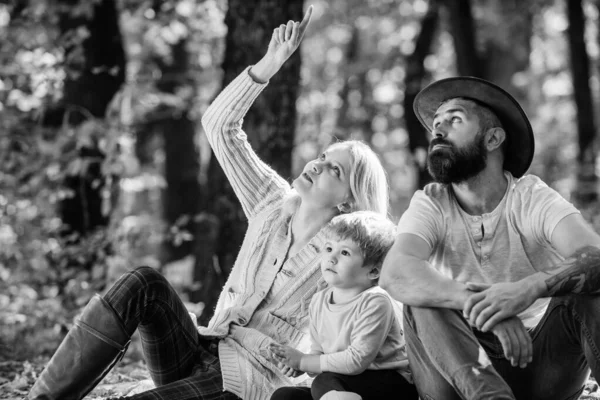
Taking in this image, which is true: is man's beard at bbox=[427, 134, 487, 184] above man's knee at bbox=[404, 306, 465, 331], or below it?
above

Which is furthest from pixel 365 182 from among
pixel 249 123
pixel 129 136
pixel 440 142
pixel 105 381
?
pixel 129 136

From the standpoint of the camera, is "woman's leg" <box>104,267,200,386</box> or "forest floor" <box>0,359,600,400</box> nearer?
"woman's leg" <box>104,267,200,386</box>

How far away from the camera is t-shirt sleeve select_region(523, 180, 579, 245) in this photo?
11.4ft

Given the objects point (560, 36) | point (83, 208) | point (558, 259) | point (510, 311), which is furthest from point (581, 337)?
point (560, 36)

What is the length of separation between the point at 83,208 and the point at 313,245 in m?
4.69

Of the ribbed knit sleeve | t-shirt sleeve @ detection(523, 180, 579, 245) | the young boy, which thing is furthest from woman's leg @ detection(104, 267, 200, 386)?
t-shirt sleeve @ detection(523, 180, 579, 245)

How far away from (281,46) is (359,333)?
5.40 feet

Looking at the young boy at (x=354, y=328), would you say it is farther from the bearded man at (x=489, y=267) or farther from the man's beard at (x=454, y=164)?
the man's beard at (x=454, y=164)

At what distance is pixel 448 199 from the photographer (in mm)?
3803

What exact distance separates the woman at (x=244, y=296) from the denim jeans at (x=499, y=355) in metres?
0.69

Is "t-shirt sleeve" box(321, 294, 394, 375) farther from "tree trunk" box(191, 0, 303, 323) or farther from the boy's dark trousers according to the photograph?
"tree trunk" box(191, 0, 303, 323)

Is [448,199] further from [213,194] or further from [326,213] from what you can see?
[213,194]

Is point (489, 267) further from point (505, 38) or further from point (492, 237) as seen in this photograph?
point (505, 38)

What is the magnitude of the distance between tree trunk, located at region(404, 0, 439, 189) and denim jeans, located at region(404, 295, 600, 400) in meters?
7.37
